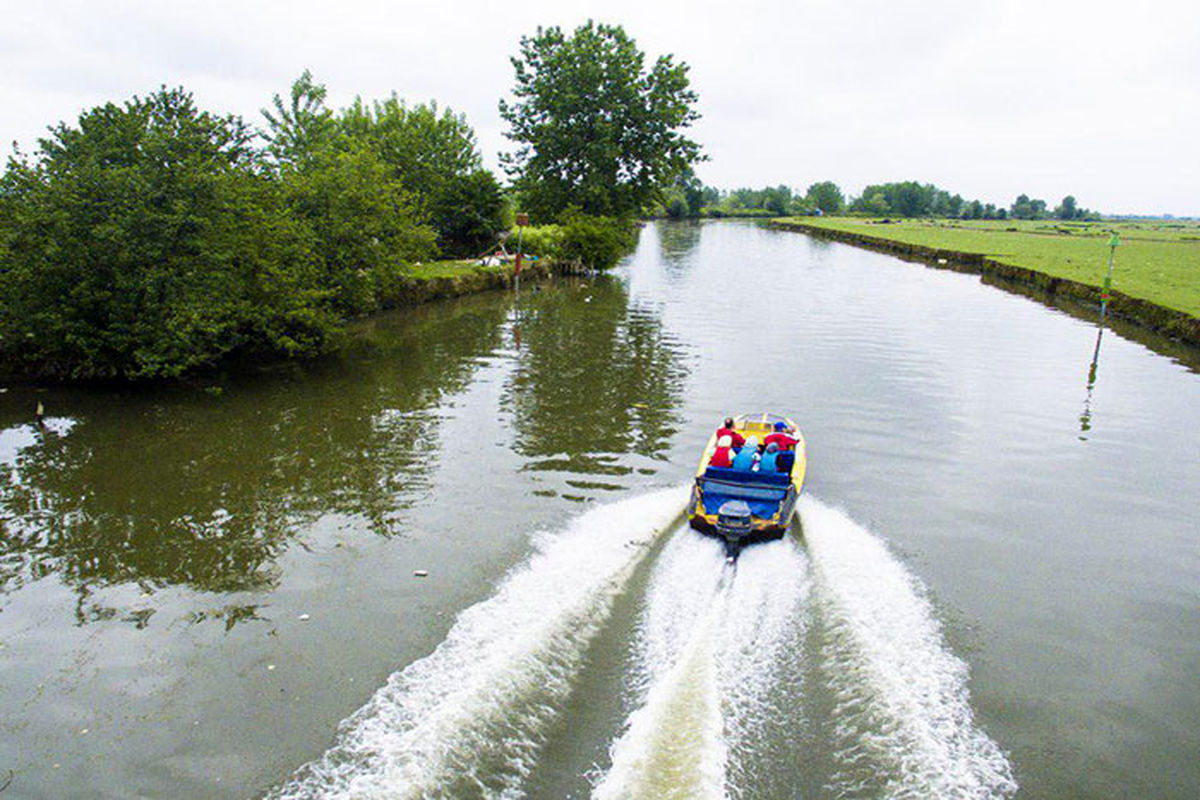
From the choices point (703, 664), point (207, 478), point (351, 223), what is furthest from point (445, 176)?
point (703, 664)

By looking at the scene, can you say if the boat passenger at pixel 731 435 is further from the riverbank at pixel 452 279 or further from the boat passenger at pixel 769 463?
the riverbank at pixel 452 279

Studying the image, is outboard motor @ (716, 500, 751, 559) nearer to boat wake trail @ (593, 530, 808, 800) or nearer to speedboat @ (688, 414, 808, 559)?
speedboat @ (688, 414, 808, 559)

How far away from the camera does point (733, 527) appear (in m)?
11.7

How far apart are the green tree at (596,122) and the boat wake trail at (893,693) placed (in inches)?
1887

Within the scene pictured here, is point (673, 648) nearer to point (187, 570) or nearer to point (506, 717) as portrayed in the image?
point (506, 717)

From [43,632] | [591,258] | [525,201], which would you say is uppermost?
[525,201]

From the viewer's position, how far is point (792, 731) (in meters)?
7.87

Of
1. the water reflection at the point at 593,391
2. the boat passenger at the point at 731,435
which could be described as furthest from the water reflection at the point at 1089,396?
the water reflection at the point at 593,391

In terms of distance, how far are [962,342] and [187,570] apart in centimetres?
2968

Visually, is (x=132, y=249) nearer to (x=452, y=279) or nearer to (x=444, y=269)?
(x=452, y=279)

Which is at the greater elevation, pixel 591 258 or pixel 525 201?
pixel 525 201

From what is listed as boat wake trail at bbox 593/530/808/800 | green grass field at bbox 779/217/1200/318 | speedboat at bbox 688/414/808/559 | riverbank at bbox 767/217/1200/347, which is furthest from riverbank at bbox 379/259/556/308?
green grass field at bbox 779/217/1200/318

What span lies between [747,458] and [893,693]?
6034 millimetres

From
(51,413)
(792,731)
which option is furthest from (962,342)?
(51,413)
